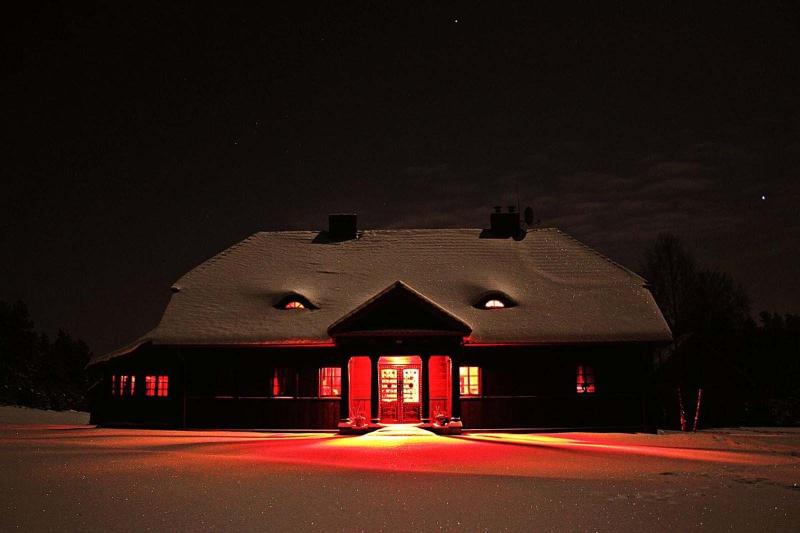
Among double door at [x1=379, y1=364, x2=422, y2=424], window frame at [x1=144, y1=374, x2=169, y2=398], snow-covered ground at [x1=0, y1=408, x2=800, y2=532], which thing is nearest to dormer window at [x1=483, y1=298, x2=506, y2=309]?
double door at [x1=379, y1=364, x2=422, y2=424]

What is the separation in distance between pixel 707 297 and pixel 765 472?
38.5 metres

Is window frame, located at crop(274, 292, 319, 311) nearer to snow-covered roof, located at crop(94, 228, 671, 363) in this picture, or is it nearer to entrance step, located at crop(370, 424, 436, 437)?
snow-covered roof, located at crop(94, 228, 671, 363)

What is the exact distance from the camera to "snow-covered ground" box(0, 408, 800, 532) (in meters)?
9.28

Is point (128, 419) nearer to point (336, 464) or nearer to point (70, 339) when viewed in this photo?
point (336, 464)

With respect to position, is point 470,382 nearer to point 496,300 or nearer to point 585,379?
point 496,300

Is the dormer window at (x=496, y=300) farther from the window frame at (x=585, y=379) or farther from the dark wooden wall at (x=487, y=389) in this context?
the window frame at (x=585, y=379)

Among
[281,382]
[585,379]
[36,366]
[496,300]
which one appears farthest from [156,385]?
[36,366]

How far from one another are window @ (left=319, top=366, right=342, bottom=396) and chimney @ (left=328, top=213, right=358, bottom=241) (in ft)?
26.0

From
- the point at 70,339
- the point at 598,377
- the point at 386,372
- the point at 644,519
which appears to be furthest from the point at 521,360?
the point at 70,339

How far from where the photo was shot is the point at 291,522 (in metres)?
9.16

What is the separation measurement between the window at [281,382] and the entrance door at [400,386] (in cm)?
383

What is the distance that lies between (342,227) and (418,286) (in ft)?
19.2

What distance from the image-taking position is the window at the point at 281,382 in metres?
26.5

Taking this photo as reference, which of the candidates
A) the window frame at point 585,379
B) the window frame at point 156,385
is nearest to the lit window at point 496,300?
the window frame at point 585,379
